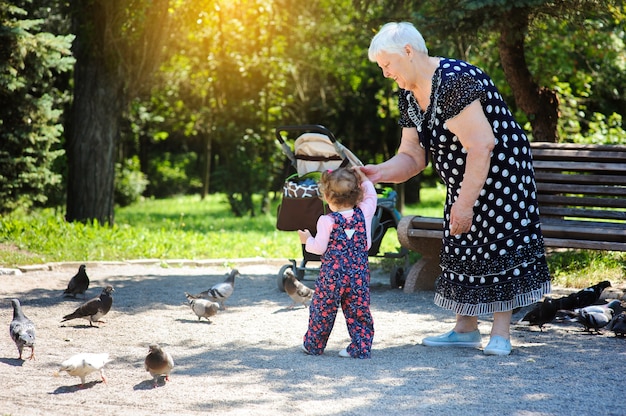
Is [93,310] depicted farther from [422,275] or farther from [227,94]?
[227,94]

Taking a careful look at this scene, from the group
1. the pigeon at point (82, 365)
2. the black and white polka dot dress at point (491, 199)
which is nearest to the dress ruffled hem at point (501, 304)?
the black and white polka dot dress at point (491, 199)

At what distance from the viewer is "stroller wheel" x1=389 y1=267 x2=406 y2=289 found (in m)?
8.98

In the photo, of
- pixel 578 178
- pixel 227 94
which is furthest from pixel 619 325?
pixel 227 94

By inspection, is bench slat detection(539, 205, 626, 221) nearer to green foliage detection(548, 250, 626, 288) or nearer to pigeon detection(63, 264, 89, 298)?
green foliage detection(548, 250, 626, 288)

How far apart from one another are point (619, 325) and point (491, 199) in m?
1.71

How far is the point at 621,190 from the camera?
26.7ft

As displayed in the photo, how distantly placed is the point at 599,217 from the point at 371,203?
358cm

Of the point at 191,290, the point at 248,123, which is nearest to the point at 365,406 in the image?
the point at 191,290

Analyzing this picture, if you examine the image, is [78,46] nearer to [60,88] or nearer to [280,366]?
[60,88]

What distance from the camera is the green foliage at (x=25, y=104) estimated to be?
12.1m

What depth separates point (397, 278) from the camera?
8.99m

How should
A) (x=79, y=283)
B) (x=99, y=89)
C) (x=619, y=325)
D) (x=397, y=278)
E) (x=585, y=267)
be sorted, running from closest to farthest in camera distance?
(x=619, y=325), (x=79, y=283), (x=397, y=278), (x=585, y=267), (x=99, y=89)

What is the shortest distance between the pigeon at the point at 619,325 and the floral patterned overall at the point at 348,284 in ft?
6.60

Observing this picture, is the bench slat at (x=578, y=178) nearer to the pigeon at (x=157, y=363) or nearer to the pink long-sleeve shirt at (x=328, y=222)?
the pink long-sleeve shirt at (x=328, y=222)
